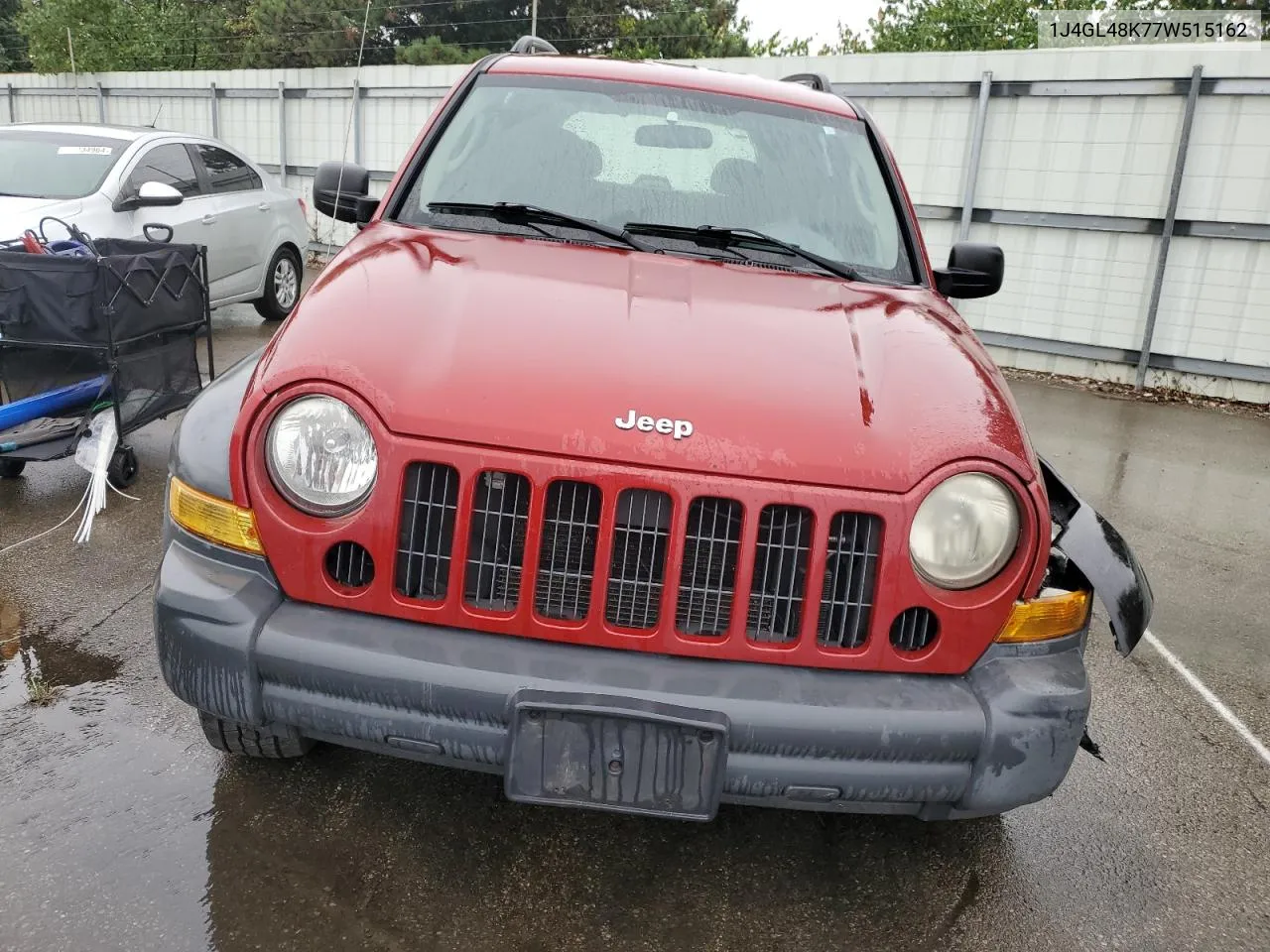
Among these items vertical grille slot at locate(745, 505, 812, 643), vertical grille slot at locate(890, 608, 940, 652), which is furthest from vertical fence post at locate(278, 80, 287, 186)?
vertical grille slot at locate(890, 608, 940, 652)

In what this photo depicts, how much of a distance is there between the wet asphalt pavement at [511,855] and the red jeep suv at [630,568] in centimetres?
36

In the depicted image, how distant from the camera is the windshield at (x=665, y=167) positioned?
2986 millimetres

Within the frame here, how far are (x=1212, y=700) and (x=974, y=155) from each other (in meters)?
7.01

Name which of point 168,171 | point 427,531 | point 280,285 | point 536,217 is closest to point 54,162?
point 168,171

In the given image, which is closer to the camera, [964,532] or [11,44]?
[964,532]

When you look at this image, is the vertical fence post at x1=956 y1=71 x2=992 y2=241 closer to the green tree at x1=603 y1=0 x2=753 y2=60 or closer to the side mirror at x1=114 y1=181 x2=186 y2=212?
the side mirror at x1=114 y1=181 x2=186 y2=212

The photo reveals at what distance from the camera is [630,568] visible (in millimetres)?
1954

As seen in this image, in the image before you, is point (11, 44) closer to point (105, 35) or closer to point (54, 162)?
point (105, 35)

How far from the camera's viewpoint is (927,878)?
2381 millimetres

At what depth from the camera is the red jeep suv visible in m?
1.88

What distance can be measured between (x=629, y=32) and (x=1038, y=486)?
31.4 m

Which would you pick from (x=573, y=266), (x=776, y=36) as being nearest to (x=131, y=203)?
(x=573, y=266)

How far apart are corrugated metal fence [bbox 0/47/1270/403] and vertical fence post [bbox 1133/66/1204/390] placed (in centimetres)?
2

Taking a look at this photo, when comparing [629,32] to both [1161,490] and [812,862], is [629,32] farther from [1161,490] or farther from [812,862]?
[812,862]
